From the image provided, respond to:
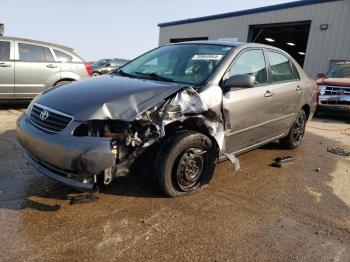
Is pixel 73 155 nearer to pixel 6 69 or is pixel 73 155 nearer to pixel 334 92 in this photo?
pixel 6 69

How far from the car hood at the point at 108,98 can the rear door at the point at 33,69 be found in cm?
465

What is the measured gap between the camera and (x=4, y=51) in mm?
7551

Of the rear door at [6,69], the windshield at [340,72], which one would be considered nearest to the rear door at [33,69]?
the rear door at [6,69]

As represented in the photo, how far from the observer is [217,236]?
2934mm

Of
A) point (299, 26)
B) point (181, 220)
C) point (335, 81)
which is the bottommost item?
point (181, 220)

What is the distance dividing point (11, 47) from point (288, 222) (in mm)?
6958

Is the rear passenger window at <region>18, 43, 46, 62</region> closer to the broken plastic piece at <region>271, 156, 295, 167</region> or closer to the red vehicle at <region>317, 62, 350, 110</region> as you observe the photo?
the broken plastic piece at <region>271, 156, 295, 167</region>

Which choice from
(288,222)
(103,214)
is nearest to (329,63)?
(288,222)

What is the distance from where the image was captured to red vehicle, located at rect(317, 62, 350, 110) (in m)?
9.61

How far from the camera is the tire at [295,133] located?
18.6 feet

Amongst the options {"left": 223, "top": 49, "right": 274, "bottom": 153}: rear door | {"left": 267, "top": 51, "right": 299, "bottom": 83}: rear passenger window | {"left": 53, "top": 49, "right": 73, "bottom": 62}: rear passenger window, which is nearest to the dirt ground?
{"left": 223, "top": 49, "right": 274, "bottom": 153}: rear door

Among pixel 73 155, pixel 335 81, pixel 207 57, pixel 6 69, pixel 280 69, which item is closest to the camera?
pixel 73 155

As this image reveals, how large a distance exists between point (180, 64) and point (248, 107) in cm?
97

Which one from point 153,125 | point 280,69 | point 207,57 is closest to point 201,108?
point 153,125
